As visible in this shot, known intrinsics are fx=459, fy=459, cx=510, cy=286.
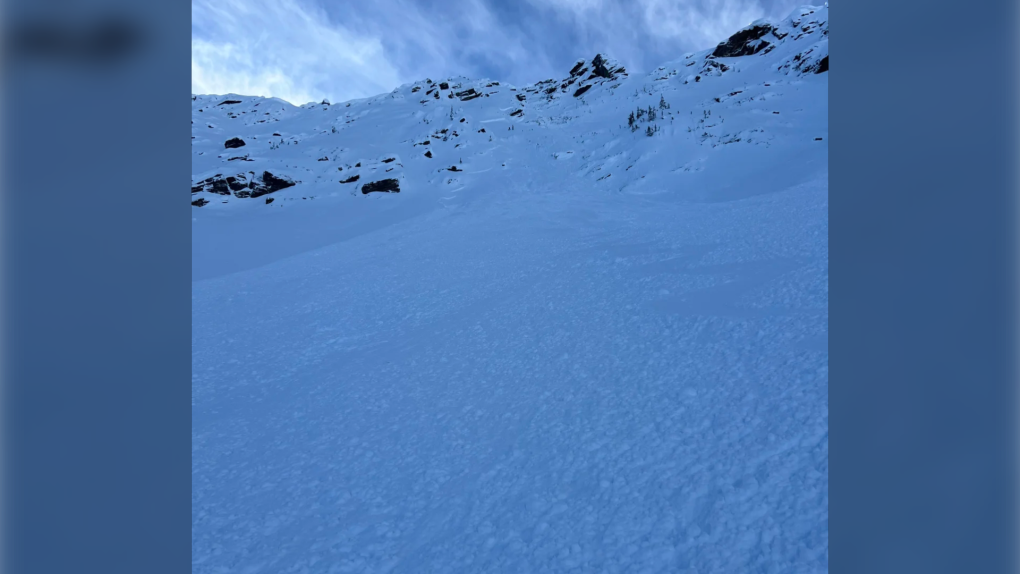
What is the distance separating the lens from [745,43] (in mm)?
19828

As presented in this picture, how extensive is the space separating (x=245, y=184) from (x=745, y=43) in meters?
20.4

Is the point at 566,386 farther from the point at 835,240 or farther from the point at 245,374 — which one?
the point at 245,374

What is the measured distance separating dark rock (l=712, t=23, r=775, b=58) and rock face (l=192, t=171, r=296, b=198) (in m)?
18.5

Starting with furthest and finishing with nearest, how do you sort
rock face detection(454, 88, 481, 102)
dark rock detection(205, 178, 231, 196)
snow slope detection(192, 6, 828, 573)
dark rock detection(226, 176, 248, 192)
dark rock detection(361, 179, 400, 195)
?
1. rock face detection(454, 88, 481, 102)
2. dark rock detection(226, 176, 248, 192)
3. dark rock detection(205, 178, 231, 196)
4. dark rock detection(361, 179, 400, 195)
5. snow slope detection(192, 6, 828, 573)

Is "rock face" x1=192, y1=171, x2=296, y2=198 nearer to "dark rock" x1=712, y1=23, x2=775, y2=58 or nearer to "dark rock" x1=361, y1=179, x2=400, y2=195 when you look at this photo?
"dark rock" x1=361, y1=179, x2=400, y2=195

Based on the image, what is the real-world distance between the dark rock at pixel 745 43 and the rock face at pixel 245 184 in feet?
60.8

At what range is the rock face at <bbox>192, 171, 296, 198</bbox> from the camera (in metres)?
11.2

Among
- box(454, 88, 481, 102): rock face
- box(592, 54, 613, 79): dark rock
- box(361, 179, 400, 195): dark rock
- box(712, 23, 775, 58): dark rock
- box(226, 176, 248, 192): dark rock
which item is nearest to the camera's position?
box(361, 179, 400, 195): dark rock

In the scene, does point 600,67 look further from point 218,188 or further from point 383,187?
point 218,188

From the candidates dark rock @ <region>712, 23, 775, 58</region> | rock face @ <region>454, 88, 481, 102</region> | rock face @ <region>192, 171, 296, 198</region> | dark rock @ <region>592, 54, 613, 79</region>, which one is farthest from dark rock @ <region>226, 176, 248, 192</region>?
dark rock @ <region>712, 23, 775, 58</region>

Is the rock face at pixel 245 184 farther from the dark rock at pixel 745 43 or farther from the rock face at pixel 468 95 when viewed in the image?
the dark rock at pixel 745 43

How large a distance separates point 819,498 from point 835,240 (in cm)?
108

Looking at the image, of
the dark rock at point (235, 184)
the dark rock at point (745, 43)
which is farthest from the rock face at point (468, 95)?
the dark rock at point (235, 184)

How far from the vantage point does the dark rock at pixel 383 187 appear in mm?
10938
